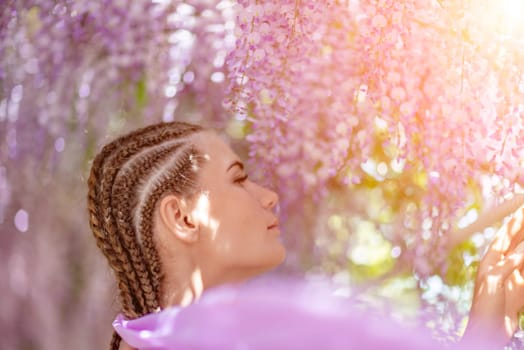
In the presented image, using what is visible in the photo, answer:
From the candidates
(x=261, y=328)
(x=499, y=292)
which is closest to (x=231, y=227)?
(x=261, y=328)

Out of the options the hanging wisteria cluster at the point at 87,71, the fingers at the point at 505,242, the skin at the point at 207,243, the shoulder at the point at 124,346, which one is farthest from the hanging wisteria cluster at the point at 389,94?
the shoulder at the point at 124,346

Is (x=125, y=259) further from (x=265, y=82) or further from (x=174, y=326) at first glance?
(x=265, y=82)

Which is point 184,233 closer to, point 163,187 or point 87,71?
point 163,187

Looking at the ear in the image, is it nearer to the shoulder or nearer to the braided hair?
the braided hair

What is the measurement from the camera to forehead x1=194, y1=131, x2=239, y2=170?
2.01 m

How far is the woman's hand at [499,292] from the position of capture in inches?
75.1

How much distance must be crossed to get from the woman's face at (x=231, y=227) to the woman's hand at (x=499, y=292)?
45cm

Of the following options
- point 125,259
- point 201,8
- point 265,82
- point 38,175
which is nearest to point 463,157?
point 265,82

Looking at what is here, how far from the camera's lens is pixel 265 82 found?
8.50ft

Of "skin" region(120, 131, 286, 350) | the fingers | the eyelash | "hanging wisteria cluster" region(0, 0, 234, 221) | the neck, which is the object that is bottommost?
the fingers

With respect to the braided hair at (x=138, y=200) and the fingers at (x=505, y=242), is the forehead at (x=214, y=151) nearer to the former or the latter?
the braided hair at (x=138, y=200)

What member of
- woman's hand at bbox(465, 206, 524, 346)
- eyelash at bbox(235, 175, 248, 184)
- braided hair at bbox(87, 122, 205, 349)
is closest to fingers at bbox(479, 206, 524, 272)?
woman's hand at bbox(465, 206, 524, 346)

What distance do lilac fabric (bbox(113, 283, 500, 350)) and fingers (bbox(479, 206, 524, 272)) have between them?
181mm

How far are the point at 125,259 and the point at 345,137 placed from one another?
92cm
